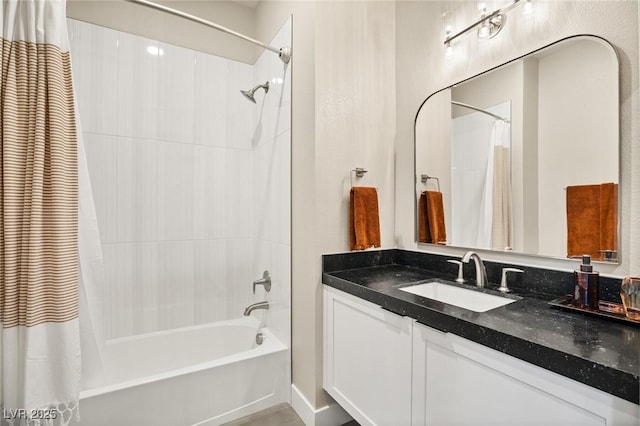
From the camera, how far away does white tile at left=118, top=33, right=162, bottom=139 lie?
2.02 meters

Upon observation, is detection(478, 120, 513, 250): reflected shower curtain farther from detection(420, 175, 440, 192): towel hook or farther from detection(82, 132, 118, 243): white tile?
detection(82, 132, 118, 243): white tile

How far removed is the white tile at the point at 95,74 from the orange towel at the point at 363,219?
1.67m

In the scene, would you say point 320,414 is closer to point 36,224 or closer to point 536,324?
point 536,324

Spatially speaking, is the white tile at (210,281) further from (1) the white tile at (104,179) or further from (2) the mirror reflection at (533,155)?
(2) the mirror reflection at (533,155)

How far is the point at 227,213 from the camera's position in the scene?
239 centimetres

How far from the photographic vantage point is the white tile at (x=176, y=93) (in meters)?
2.14

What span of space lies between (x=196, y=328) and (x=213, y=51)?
2.13 metres

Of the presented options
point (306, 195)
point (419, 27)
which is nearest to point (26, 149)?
point (306, 195)

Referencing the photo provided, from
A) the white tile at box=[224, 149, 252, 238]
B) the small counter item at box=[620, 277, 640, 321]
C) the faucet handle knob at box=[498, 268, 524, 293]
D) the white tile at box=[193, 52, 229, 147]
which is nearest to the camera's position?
the small counter item at box=[620, 277, 640, 321]

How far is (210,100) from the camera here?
2.32 m

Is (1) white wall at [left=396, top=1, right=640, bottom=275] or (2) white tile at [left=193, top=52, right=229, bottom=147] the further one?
(2) white tile at [left=193, top=52, right=229, bottom=147]

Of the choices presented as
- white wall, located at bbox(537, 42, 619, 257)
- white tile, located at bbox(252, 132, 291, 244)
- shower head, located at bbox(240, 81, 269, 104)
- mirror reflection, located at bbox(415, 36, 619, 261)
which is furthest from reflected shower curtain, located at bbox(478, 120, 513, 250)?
shower head, located at bbox(240, 81, 269, 104)

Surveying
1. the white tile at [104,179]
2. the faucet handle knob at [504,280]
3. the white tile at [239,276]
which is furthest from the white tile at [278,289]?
the faucet handle knob at [504,280]

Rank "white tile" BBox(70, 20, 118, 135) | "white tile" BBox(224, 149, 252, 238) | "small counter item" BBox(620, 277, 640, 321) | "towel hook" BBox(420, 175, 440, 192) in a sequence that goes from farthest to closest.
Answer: "white tile" BBox(224, 149, 252, 238) → "white tile" BBox(70, 20, 118, 135) → "towel hook" BBox(420, 175, 440, 192) → "small counter item" BBox(620, 277, 640, 321)
